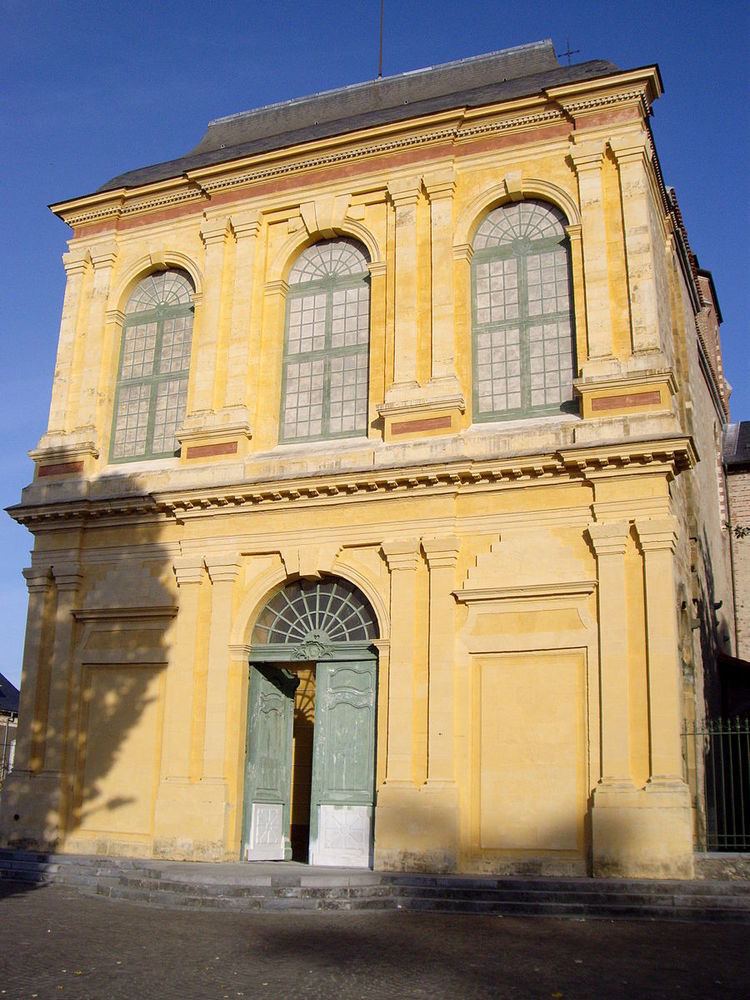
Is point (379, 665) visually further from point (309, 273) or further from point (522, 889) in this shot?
point (309, 273)

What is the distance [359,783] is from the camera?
15164mm

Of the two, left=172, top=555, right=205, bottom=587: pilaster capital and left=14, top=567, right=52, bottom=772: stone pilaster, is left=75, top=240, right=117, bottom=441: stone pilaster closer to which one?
left=14, top=567, right=52, bottom=772: stone pilaster

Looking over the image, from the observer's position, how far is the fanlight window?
15672 millimetres

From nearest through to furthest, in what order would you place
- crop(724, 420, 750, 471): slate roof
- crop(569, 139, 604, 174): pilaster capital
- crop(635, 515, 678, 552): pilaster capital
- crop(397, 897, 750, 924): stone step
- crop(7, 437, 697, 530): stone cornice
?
crop(397, 897, 750, 924): stone step → crop(635, 515, 678, 552): pilaster capital → crop(7, 437, 697, 530): stone cornice → crop(569, 139, 604, 174): pilaster capital → crop(724, 420, 750, 471): slate roof

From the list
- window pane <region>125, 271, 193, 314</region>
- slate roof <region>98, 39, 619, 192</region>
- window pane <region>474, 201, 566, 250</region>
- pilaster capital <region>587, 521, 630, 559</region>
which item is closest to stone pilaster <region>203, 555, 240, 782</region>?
window pane <region>125, 271, 193, 314</region>

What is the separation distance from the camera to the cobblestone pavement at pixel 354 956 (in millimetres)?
7645

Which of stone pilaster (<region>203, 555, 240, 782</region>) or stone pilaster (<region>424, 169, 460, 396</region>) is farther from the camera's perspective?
stone pilaster (<region>424, 169, 460, 396</region>)

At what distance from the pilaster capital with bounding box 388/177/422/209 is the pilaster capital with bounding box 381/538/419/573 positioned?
18.2 ft

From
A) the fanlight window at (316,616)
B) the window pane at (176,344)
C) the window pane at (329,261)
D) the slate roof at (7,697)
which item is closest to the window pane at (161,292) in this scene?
the window pane at (176,344)

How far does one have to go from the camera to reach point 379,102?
1909 cm

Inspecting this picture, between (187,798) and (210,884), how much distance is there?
3037mm

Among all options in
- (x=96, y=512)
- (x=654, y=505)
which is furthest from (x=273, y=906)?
(x=96, y=512)

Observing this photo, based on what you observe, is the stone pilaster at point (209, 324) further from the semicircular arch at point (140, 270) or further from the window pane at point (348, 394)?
the window pane at point (348, 394)

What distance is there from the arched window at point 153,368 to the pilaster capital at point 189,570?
7.34 ft
